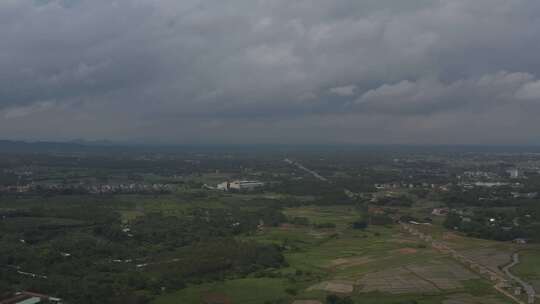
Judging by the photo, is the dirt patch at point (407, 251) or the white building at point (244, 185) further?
the white building at point (244, 185)

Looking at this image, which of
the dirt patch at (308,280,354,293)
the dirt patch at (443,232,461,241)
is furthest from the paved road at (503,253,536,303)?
the dirt patch at (308,280,354,293)

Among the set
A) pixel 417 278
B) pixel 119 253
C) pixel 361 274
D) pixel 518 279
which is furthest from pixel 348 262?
pixel 119 253

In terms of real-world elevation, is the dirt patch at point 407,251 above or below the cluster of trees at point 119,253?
below

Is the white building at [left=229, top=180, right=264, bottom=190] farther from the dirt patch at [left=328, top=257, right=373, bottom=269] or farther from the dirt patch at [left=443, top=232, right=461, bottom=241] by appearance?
the dirt patch at [left=328, top=257, right=373, bottom=269]

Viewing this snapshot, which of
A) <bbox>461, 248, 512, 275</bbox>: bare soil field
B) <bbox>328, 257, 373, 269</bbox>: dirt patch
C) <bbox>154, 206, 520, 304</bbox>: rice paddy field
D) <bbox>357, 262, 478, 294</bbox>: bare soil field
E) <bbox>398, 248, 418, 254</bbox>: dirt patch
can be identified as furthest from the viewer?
<bbox>398, 248, 418, 254</bbox>: dirt patch

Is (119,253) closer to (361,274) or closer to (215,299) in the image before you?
(215,299)

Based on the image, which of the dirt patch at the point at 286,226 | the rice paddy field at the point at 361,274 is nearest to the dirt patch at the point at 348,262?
the rice paddy field at the point at 361,274

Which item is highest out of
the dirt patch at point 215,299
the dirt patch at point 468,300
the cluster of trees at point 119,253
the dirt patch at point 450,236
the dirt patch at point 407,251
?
the cluster of trees at point 119,253

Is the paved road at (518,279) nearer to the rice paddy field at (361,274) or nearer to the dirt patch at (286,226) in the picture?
the rice paddy field at (361,274)
